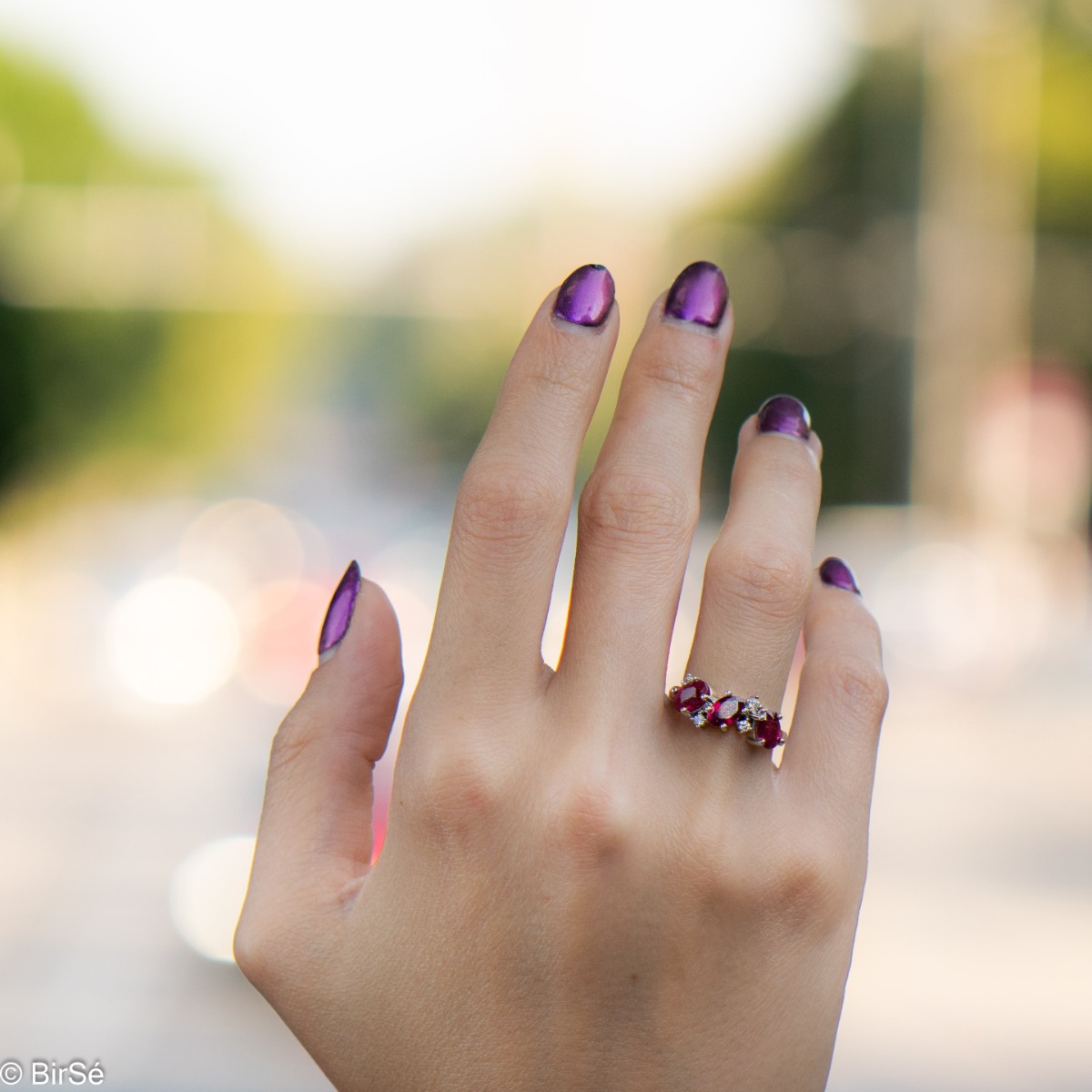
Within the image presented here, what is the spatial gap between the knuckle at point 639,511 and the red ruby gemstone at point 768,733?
161 mm

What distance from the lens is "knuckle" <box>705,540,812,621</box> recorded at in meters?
1.12

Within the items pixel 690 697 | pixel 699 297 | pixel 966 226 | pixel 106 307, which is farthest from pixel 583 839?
pixel 106 307

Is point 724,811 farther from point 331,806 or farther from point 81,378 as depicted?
point 81,378

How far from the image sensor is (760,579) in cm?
112

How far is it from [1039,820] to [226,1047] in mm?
5290

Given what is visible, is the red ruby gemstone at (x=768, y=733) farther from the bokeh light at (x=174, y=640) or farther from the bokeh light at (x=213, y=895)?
the bokeh light at (x=174, y=640)

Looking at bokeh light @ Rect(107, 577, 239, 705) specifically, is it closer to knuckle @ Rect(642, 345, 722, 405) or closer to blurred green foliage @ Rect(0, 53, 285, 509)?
knuckle @ Rect(642, 345, 722, 405)

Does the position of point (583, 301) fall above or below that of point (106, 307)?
below

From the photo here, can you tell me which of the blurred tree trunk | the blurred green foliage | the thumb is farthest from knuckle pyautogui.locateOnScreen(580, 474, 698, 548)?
the blurred green foliage

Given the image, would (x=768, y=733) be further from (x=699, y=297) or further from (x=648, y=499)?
(x=699, y=297)

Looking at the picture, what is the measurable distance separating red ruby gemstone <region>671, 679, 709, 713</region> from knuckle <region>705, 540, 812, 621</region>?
0.08m

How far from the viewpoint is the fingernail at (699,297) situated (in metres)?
1.22

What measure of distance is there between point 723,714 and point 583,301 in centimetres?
37

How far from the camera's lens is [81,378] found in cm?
2888
